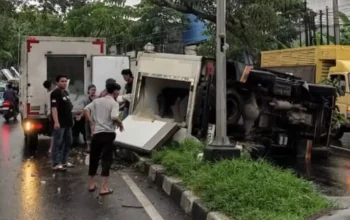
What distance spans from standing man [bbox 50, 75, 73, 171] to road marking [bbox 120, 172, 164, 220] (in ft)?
4.32

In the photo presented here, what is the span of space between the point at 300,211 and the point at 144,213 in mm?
2015

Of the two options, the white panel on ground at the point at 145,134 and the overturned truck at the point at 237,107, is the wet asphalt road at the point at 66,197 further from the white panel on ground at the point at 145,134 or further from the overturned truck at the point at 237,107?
the overturned truck at the point at 237,107

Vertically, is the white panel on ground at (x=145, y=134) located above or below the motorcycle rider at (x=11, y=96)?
below

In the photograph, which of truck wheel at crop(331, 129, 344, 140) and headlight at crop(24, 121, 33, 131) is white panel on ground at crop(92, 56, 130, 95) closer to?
headlight at crop(24, 121, 33, 131)

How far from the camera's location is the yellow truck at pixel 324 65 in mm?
16078

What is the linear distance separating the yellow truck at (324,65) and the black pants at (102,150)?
9.19 meters

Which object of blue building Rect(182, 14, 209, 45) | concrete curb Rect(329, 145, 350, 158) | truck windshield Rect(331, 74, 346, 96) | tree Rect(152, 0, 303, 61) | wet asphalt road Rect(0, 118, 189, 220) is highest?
blue building Rect(182, 14, 209, 45)

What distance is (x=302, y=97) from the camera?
11.8 meters

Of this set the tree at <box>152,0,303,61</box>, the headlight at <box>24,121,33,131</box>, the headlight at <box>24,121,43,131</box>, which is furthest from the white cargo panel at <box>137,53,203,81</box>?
the tree at <box>152,0,303,61</box>

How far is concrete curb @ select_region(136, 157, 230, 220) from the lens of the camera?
6.19 m

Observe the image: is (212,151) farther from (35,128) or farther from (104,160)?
(35,128)

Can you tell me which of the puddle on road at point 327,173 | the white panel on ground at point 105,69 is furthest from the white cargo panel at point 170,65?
the puddle on road at point 327,173

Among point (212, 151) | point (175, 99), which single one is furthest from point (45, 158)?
point (212, 151)

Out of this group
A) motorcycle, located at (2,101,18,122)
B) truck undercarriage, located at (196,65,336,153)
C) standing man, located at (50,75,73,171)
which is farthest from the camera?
motorcycle, located at (2,101,18,122)
